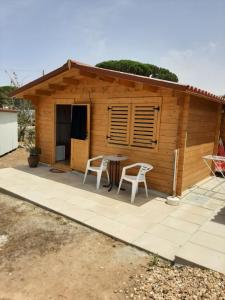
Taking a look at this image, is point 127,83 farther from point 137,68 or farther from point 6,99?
point 6,99

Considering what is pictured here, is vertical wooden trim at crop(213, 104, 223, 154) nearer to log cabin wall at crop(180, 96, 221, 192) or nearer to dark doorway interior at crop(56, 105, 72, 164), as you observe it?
log cabin wall at crop(180, 96, 221, 192)

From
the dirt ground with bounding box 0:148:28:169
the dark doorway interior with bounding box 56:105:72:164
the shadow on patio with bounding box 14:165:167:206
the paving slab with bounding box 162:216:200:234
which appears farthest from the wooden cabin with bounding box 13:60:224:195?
the dirt ground with bounding box 0:148:28:169

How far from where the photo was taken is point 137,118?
5.67 metres

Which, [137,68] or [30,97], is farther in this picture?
[137,68]

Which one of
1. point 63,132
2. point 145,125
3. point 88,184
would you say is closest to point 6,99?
point 63,132

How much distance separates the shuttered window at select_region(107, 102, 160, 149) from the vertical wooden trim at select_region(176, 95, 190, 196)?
0.53m

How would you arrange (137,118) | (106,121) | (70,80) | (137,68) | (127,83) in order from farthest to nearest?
1. (137,68)
2. (70,80)
3. (106,121)
4. (137,118)
5. (127,83)

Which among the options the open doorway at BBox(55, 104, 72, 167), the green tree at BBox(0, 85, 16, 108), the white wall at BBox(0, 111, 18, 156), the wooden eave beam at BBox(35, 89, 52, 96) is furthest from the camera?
the green tree at BBox(0, 85, 16, 108)

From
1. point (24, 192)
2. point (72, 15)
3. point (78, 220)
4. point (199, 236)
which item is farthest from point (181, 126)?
Result: point (72, 15)

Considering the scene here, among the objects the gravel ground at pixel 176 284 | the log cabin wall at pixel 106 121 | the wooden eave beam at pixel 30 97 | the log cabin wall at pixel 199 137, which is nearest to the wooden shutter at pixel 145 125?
the log cabin wall at pixel 106 121

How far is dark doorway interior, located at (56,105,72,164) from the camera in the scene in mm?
8547

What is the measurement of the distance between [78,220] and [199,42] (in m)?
9.81

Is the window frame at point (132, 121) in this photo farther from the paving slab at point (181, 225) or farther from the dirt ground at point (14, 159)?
the dirt ground at point (14, 159)

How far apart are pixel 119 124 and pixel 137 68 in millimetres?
17557
